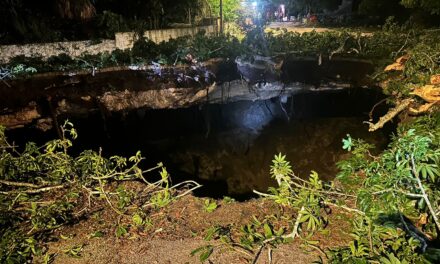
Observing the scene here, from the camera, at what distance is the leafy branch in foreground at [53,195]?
409 cm

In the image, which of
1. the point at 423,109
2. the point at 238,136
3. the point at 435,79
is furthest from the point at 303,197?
the point at 435,79

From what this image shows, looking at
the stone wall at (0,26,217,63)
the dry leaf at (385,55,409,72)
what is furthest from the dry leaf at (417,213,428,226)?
the stone wall at (0,26,217,63)

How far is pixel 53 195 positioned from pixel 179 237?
2.38 metres

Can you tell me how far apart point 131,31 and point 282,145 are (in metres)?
9.39

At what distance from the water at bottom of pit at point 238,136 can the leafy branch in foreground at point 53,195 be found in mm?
2368

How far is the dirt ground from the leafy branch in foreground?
0.54ft

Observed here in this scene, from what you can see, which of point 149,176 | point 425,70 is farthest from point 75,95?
point 425,70

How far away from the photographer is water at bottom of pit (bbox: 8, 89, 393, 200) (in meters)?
7.79

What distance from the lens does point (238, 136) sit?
9.91 metres

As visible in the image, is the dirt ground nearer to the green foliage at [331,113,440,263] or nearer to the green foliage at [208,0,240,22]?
the green foliage at [331,113,440,263]

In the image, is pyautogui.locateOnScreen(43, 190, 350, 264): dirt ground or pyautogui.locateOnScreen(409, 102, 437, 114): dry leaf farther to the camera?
pyautogui.locateOnScreen(409, 102, 437, 114): dry leaf

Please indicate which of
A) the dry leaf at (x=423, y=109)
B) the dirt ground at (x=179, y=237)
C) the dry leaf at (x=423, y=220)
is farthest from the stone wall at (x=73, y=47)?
the dry leaf at (x=423, y=220)

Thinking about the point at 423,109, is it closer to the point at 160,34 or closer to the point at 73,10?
the point at 160,34

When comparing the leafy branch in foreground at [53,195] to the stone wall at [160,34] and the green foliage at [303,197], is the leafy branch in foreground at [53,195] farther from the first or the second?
the stone wall at [160,34]
